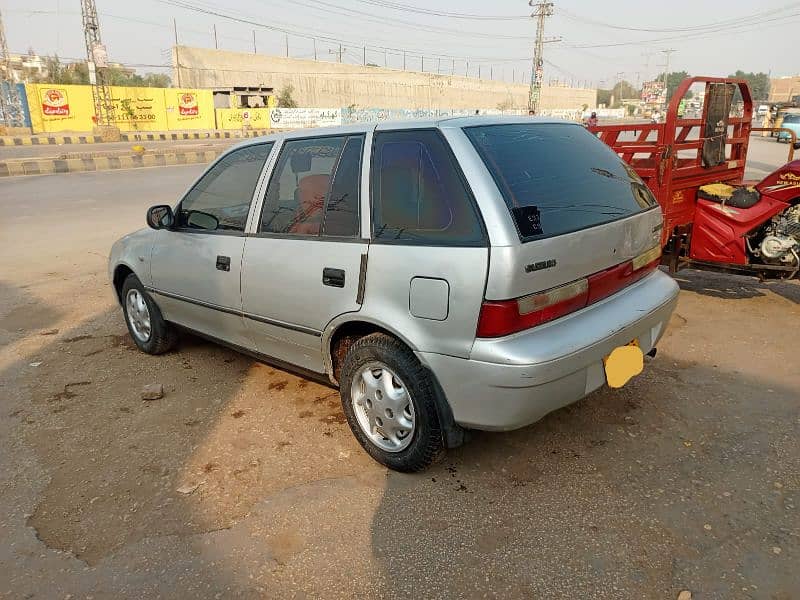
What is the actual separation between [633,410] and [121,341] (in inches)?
156

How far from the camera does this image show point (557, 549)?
236cm

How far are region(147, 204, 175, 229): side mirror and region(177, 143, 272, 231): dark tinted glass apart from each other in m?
0.06

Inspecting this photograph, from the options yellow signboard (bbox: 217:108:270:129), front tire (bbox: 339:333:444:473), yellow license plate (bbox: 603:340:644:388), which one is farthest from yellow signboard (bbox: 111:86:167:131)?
yellow license plate (bbox: 603:340:644:388)

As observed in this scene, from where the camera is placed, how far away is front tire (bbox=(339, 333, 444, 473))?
8.66 ft

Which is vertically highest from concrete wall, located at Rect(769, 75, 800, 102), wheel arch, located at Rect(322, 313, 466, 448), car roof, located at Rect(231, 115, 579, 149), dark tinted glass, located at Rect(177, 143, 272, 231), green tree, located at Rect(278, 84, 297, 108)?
concrete wall, located at Rect(769, 75, 800, 102)

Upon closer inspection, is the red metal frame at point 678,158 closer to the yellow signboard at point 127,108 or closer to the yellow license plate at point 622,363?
the yellow license plate at point 622,363

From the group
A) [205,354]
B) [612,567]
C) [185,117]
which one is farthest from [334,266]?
[185,117]

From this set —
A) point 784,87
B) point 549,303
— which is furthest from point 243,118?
point 784,87

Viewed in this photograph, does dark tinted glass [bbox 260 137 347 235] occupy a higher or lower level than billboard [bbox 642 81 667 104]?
lower

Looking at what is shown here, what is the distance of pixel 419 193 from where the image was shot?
2.65 metres

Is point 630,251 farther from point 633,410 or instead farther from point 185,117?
point 185,117

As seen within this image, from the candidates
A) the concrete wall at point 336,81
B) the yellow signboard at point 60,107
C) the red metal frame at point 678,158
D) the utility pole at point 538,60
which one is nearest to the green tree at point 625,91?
the concrete wall at point 336,81

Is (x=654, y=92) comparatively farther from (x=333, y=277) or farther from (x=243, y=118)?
(x=333, y=277)

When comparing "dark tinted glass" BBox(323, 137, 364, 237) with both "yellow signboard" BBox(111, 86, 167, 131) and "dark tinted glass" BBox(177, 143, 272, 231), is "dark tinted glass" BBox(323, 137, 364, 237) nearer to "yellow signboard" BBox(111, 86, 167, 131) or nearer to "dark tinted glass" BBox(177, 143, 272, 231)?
"dark tinted glass" BBox(177, 143, 272, 231)
